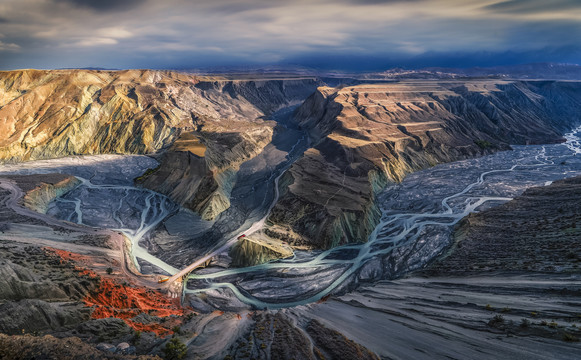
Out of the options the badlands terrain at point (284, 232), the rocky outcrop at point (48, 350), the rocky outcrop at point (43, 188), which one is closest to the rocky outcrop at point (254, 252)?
the badlands terrain at point (284, 232)

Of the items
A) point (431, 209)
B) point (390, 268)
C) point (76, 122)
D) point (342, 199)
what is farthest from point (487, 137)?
point (76, 122)

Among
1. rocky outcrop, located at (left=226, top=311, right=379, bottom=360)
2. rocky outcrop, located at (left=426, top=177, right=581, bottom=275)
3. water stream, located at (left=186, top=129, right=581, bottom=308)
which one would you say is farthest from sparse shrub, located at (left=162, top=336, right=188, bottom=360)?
rocky outcrop, located at (left=426, top=177, right=581, bottom=275)

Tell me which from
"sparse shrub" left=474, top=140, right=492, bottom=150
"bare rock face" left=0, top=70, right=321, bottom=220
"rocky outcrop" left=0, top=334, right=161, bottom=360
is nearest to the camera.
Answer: "rocky outcrop" left=0, top=334, right=161, bottom=360

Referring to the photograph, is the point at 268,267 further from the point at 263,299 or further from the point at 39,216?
the point at 39,216

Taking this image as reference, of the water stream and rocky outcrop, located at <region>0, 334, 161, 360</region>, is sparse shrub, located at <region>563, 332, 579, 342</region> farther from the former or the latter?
rocky outcrop, located at <region>0, 334, 161, 360</region>

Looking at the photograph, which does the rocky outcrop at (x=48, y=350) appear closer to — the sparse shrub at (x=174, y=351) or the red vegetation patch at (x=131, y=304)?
the sparse shrub at (x=174, y=351)

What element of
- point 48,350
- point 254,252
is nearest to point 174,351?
point 48,350

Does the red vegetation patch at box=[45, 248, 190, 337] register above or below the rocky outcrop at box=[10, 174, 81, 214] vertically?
below

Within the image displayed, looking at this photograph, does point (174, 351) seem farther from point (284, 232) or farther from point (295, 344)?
point (284, 232)
